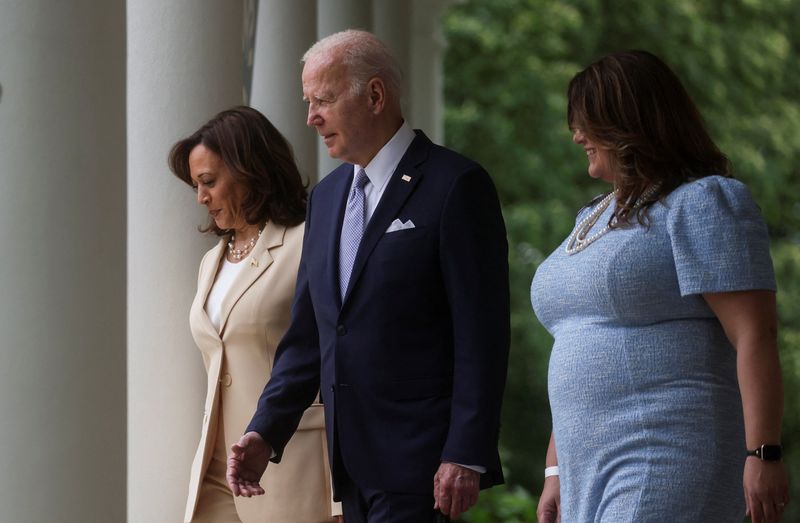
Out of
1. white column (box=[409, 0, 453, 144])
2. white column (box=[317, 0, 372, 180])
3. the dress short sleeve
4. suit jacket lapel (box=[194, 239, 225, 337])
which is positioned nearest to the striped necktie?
suit jacket lapel (box=[194, 239, 225, 337])

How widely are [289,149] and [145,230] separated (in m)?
0.78

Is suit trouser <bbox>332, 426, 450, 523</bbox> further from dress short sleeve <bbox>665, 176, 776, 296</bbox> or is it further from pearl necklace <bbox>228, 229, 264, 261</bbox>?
pearl necklace <bbox>228, 229, 264, 261</bbox>

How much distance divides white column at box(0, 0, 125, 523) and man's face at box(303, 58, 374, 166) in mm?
768

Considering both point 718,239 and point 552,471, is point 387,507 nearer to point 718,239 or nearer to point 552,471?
point 552,471

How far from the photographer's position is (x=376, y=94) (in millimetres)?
4871

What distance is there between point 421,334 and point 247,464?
723 millimetres

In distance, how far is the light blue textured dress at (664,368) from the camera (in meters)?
3.82

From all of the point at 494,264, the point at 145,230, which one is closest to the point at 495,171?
the point at 145,230

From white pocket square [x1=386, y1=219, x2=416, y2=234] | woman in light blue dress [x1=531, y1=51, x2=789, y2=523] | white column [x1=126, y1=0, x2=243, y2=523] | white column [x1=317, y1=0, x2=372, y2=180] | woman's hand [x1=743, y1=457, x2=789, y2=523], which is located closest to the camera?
woman's hand [x1=743, y1=457, x2=789, y2=523]

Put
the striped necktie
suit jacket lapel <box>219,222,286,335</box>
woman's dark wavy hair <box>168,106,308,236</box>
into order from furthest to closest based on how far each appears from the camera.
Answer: woman's dark wavy hair <box>168,106,308,236</box>, suit jacket lapel <box>219,222,286,335</box>, the striped necktie

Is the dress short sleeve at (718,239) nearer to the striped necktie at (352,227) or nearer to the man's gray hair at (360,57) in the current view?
the striped necktie at (352,227)

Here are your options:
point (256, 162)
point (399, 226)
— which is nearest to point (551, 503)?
point (399, 226)

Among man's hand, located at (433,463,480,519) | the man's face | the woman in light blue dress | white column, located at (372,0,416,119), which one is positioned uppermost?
white column, located at (372,0,416,119)

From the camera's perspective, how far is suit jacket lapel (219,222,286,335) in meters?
5.64
